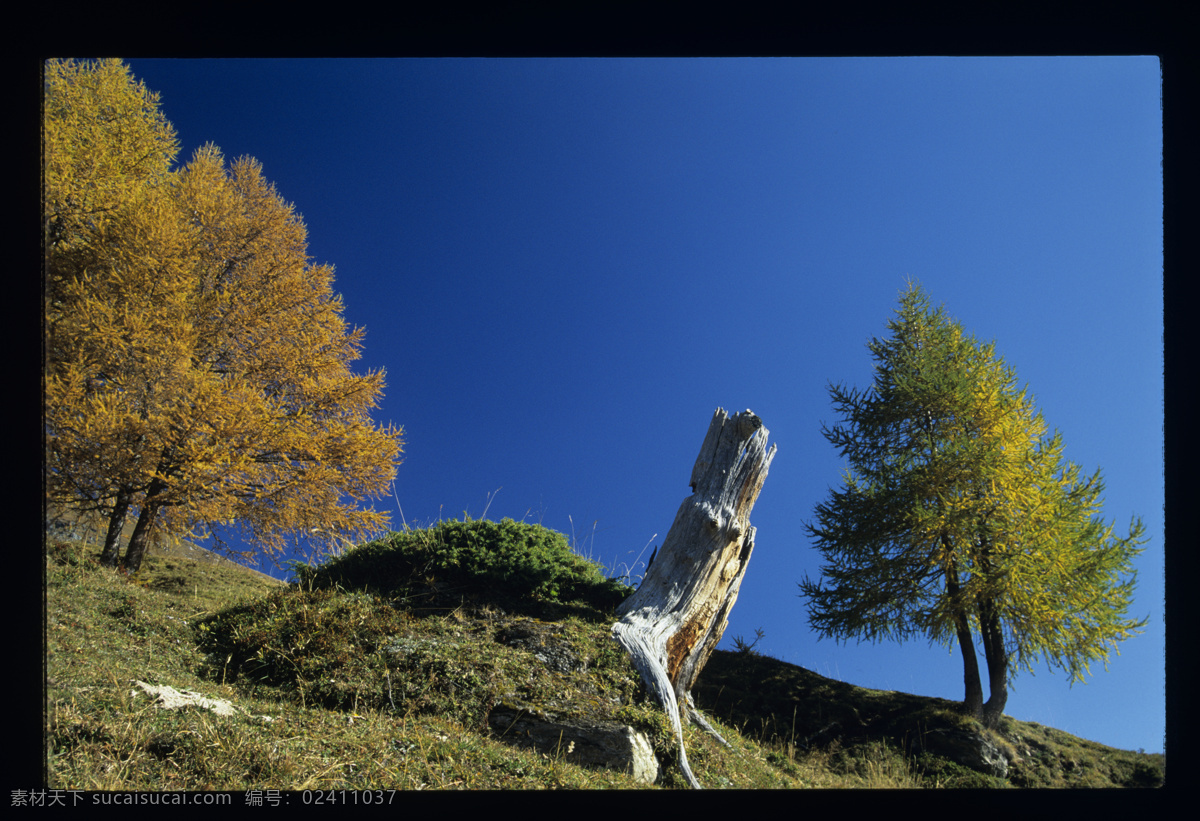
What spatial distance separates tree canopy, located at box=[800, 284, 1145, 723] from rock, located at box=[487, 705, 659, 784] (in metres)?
7.47

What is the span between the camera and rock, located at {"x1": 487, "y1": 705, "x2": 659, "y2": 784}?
210 inches

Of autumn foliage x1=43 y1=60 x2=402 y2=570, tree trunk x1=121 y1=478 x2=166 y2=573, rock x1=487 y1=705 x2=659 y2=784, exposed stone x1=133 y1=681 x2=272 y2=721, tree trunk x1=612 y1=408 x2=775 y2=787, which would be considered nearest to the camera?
exposed stone x1=133 y1=681 x2=272 y2=721

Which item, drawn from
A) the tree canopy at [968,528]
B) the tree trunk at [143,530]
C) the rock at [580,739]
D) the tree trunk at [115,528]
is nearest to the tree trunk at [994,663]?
the tree canopy at [968,528]

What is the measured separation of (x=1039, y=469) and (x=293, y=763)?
474 inches

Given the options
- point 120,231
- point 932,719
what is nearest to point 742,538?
point 932,719

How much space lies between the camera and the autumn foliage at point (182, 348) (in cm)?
1026

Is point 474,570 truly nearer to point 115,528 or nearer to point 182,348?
point 182,348

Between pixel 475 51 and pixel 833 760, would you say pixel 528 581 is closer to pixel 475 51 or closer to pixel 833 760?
pixel 833 760

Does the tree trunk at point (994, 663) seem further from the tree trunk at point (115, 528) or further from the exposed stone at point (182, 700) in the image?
the tree trunk at point (115, 528)

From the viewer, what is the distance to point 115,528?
35.7 ft

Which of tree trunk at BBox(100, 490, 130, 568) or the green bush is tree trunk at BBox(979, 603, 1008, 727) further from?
tree trunk at BBox(100, 490, 130, 568)

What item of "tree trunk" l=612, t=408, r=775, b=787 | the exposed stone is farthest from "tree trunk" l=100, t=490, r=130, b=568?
"tree trunk" l=612, t=408, r=775, b=787

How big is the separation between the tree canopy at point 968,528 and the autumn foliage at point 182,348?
31.3ft

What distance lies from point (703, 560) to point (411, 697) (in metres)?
4.29
